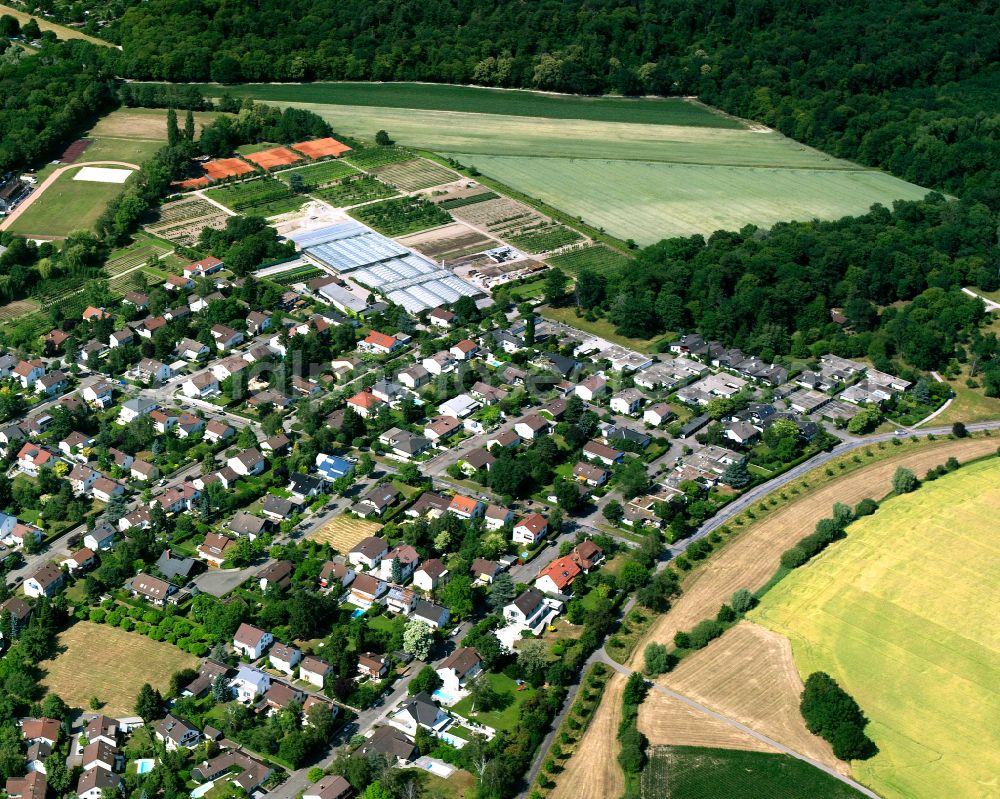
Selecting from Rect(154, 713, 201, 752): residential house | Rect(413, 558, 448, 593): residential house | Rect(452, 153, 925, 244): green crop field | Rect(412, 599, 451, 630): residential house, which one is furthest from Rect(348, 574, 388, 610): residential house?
Rect(452, 153, 925, 244): green crop field

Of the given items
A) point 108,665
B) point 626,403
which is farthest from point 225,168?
point 108,665

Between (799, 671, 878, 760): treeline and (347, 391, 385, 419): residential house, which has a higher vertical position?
(347, 391, 385, 419): residential house

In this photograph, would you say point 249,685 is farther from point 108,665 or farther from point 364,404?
point 364,404

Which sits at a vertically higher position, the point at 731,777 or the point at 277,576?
the point at 277,576

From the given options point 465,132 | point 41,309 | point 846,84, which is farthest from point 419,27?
point 41,309

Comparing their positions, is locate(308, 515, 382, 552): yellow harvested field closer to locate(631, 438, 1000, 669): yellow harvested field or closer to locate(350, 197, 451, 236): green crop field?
locate(631, 438, 1000, 669): yellow harvested field
